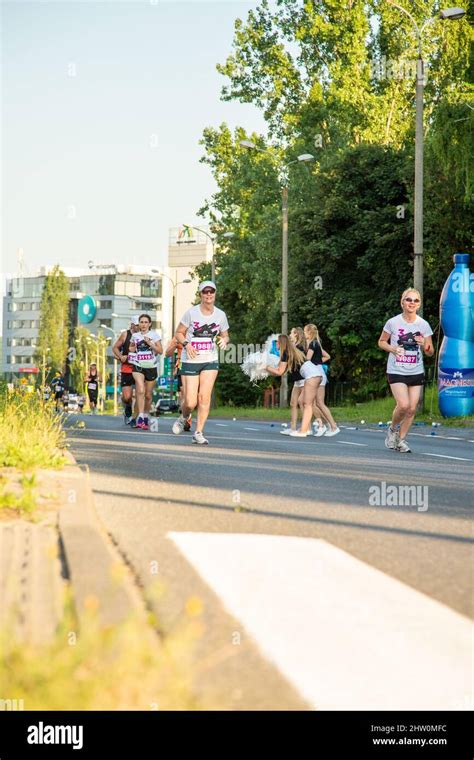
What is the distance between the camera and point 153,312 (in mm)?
198500

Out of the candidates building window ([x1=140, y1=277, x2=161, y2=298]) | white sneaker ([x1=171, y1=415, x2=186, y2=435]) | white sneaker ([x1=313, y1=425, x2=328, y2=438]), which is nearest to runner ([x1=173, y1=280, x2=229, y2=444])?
white sneaker ([x1=171, y1=415, x2=186, y2=435])

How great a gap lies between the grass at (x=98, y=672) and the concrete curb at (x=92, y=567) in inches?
5.7

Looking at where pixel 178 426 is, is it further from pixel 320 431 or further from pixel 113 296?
pixel 113 296

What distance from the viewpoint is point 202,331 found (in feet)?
52.9

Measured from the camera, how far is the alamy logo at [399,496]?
29.8 feet

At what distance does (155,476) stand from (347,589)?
560cm

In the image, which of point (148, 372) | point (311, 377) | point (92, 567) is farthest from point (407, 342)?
point (92, 567)

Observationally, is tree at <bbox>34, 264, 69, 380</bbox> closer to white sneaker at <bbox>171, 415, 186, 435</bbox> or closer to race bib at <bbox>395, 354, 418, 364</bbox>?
white sneaker at <bbox>171, 415, 186, 435</bbox>

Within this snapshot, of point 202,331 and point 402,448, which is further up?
point 202,331

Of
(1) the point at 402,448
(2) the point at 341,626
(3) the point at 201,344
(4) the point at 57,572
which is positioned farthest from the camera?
(1) the point at 402,448

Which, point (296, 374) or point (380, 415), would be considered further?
point (380, 415)
